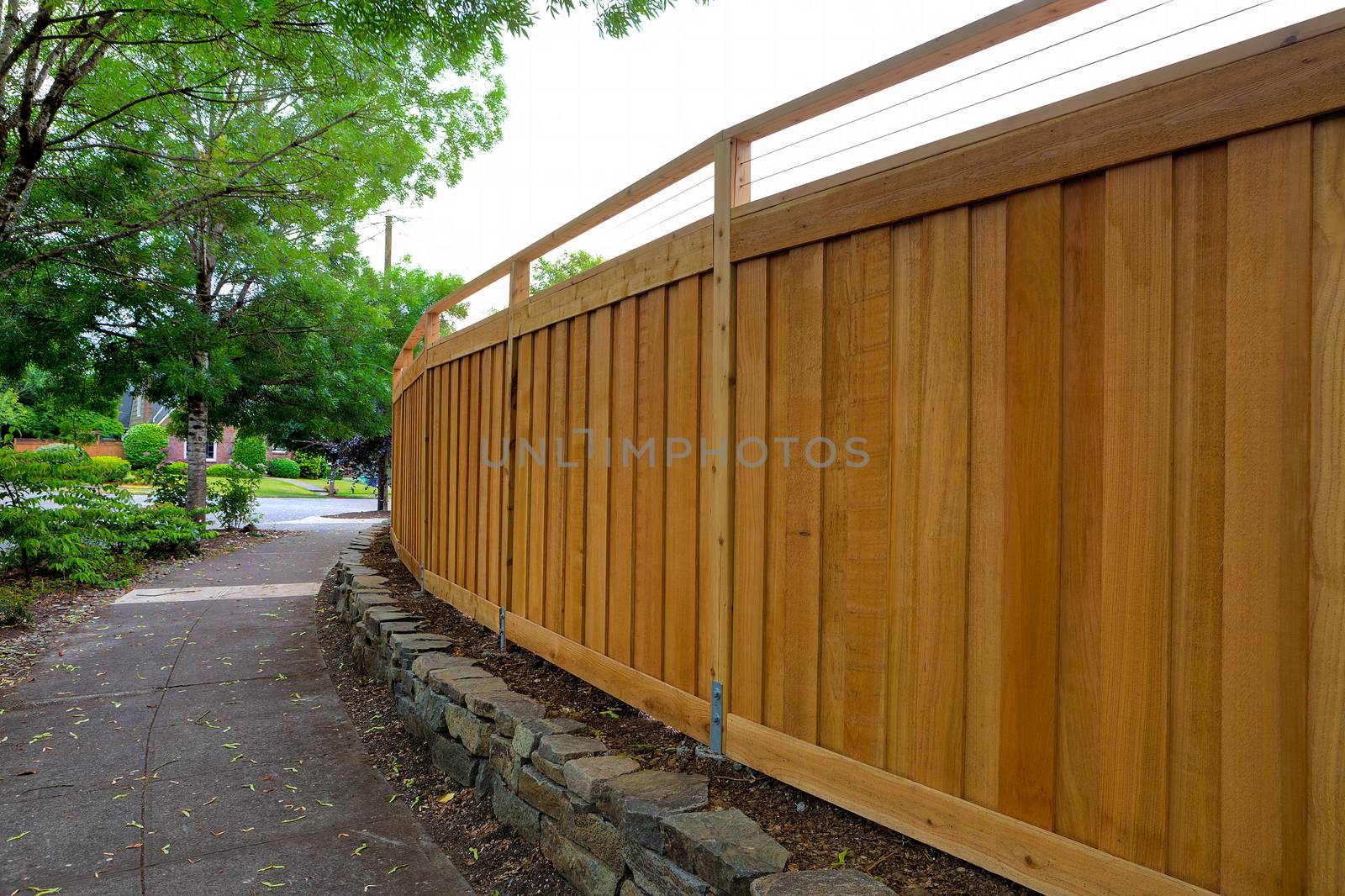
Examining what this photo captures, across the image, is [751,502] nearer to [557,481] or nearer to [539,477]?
[557,481]

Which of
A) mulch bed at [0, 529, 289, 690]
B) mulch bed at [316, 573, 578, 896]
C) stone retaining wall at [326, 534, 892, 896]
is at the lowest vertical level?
mulch bed at [316, 573, 578, 896]

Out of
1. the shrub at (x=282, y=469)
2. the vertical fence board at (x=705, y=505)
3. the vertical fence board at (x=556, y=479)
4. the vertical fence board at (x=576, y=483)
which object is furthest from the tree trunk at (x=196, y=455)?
the shrub at (x=282, y=469)

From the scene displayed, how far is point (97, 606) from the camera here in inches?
253

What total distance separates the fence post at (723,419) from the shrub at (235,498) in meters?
12.0

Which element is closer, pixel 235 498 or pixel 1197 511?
pixel 1197 511

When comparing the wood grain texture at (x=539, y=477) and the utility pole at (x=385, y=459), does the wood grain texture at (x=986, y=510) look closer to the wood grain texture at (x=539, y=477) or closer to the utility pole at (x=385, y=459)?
the wood grain texture at (x=539, y=477)

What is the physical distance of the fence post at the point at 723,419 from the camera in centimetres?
240

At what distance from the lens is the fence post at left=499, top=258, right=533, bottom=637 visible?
3.89 m

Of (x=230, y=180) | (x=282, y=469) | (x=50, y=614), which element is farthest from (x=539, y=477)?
(x=282, y=469)

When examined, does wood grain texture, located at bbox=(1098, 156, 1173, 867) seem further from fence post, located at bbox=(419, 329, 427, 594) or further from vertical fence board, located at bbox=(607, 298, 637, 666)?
fence post, located at bbox=(419, 329, 427, 594)

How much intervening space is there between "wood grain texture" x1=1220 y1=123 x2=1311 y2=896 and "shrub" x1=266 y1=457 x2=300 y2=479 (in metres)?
35.6

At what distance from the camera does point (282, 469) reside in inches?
1278

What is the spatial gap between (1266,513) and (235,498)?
13.5m

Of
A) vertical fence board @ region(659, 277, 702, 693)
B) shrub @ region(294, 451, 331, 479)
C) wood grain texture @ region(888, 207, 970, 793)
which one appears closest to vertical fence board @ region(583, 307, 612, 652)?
vertical fence board @ region(659, 277, 702, 693)
